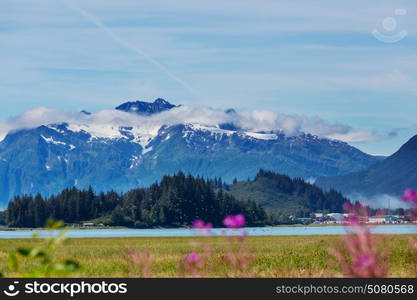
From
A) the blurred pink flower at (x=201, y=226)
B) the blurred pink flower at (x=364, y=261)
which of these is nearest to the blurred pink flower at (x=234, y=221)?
the blurred pink flower at (x=201, y=226)

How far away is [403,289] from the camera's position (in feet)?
59.3

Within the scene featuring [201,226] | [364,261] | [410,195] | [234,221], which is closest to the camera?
[234,221]

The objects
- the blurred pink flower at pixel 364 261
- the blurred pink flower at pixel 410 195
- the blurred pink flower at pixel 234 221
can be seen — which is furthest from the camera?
the blurred pink flower at pixel 410 195

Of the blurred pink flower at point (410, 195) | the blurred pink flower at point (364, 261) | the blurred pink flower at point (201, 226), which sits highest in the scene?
the blurred pink flower at point (410, 195)

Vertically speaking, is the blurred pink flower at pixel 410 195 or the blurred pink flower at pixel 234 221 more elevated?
the blurred pink flower at pixel 410 195

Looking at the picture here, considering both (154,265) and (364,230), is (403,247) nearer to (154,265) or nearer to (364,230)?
(154,265)

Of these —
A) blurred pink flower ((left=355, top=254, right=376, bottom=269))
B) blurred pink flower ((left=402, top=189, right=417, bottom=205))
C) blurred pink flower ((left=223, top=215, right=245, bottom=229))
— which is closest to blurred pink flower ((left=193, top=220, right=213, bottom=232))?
blurred pink flower ((left=223, top=215, right=245, bottom=229))

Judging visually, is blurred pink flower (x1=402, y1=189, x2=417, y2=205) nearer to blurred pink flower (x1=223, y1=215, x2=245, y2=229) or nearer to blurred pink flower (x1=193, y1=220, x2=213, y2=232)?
blurred pink flower (x1=223, y1=215, x2=245, y2=229)

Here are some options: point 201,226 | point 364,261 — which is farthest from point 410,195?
point 201,226

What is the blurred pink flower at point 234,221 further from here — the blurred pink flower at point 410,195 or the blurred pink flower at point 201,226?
the blurred pink flower at point 410,195

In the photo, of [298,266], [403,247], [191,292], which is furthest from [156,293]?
[403,247]

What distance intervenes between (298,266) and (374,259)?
2899 cm

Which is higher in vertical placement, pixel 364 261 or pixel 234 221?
pixel 234 221

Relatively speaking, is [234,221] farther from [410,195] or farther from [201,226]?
[410,195]
